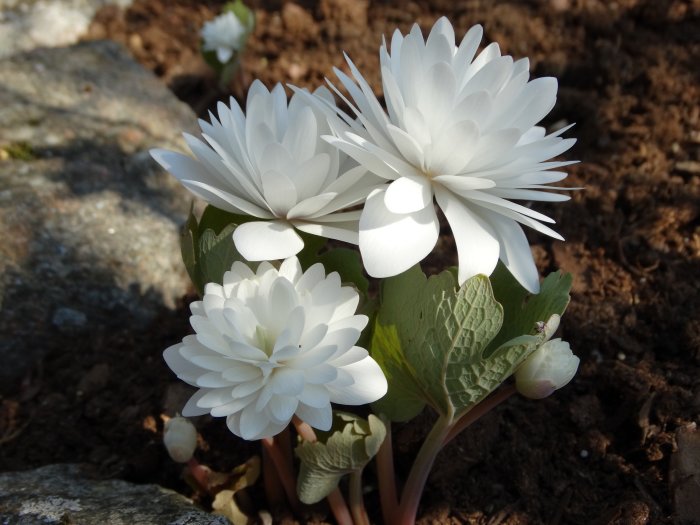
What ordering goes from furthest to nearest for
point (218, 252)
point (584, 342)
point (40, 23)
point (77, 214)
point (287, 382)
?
point (40, 23), point (77, 214), point (584, 342), point (218, 252), point (287, 382)

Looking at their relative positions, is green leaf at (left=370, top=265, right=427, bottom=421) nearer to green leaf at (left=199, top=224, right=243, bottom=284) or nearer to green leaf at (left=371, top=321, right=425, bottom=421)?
green leaf at (left=371, top=321, right=425, bottom=421)

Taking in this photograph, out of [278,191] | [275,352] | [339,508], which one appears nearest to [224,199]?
[278,191]

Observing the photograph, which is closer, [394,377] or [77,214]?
[394,377]

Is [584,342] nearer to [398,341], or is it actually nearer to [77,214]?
[398,341]

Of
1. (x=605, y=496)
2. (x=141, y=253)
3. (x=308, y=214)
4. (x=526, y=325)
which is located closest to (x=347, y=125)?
(x=308, y=214)

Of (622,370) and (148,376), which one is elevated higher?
(622,370)

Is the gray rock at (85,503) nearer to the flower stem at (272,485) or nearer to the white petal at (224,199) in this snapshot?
the flower stem at (272,485)

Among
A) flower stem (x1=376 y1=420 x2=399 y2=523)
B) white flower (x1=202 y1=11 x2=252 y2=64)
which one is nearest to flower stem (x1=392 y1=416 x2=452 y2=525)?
flower stem (x1=376 y1=420 x2=399 y2=523)

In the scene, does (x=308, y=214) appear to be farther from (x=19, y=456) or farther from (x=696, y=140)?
(x=696, y=140)
